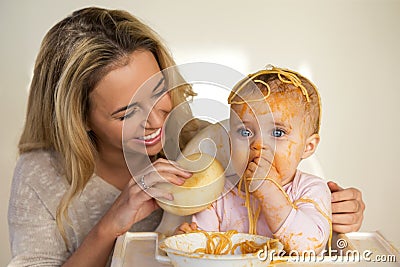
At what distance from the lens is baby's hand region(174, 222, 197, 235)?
116 cm

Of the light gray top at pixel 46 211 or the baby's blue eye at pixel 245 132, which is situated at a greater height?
the baby's blue eye at pixel 245 132

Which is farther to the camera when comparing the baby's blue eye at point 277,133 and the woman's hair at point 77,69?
the woman's hair at point 77,69

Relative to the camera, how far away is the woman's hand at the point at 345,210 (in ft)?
4.02

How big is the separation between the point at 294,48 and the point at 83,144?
1411mm

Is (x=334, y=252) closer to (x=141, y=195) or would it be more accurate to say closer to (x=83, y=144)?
(x=141, y=195)

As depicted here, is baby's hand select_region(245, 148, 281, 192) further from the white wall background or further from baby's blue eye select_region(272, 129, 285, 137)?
the white wall background

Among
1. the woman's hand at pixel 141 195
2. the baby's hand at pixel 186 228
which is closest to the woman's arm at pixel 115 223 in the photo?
the woman's hand at pixel 141 195

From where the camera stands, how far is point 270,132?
3.75ft

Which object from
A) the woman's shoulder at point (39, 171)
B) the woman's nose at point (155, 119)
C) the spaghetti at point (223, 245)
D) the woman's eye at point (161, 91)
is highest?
the woman's eye at point (161, 91)

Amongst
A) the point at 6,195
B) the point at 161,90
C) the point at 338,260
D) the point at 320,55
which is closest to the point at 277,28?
the point at 320,55

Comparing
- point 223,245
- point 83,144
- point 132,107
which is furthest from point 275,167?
point 83,144

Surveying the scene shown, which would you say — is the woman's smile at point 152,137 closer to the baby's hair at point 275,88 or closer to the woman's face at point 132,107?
the woman's face at point 132,107

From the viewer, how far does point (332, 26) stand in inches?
105

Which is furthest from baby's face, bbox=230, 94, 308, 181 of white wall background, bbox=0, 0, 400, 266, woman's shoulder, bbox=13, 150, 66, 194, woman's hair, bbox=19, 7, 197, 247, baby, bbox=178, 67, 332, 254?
white wall background, bbox=0, 0, 400, 266
